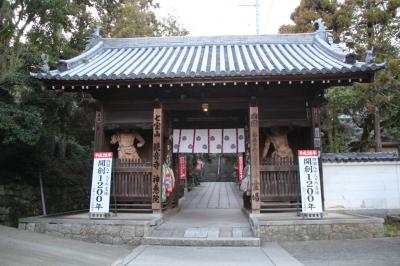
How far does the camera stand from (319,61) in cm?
1027

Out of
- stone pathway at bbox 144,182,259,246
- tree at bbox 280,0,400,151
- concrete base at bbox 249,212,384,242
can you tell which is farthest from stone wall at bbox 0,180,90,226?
tree at bbox 280,0,400,151

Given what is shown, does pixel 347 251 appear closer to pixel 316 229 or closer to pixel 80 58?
pixel 316 229

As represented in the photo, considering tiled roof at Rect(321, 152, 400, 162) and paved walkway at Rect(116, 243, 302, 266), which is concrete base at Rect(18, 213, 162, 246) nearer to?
paved walkway at Rect(116, 243, 302, 266)

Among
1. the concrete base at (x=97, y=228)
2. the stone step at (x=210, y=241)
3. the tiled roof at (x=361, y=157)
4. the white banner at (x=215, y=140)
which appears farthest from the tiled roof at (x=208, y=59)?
the stone step at (x=210, y=241)

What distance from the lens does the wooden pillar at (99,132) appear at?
10367 mm

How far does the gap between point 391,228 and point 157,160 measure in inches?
264

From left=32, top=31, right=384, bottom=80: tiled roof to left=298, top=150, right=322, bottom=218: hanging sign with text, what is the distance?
2.19 metres

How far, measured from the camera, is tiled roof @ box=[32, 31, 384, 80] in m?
9.03

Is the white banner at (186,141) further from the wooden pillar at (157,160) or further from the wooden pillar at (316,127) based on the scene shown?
the wooden pillar at (316,127)

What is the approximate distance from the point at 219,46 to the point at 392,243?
28.6 feet

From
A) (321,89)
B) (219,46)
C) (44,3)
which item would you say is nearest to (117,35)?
(219,46)

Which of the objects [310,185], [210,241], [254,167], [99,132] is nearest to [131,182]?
[99,132]

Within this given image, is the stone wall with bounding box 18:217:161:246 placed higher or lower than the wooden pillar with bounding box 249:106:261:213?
lower

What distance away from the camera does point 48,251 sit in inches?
269
